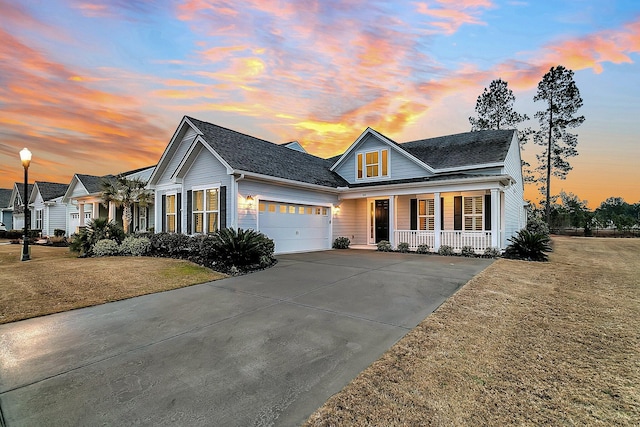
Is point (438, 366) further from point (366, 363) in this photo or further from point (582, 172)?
point (582, 172)

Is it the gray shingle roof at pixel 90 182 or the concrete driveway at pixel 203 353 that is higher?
the gray shingle roof at pixel 90 182

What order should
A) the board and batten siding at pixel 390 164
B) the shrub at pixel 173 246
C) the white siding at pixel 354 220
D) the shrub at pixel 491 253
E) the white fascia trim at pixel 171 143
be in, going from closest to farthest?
the shrub at pixel 173 246
the shrub at pixel 491 253
the white fascia trim at pixel 171 143
the board and batten siding at pixel 390 164
the white siding at pixel 354 220

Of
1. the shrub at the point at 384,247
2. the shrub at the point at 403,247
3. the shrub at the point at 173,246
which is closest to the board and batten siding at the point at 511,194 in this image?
the shrub at the point at 403,247

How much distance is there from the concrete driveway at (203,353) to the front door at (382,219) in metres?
9.59

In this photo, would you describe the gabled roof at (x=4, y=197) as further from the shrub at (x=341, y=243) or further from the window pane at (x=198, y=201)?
the shrub at (x=341, y=243)

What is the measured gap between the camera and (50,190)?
90.0 feet

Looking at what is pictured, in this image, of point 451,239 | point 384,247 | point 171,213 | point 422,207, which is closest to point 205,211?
point 171,213

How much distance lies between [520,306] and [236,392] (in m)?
5.31

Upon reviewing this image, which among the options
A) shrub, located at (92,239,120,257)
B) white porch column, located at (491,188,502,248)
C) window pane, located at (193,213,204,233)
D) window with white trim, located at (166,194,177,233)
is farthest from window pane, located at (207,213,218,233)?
white porch column, located at (491,188,502,248)

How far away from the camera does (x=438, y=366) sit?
3.17 m

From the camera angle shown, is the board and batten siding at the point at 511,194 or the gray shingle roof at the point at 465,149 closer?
the board and batten siding at the point at 511,194

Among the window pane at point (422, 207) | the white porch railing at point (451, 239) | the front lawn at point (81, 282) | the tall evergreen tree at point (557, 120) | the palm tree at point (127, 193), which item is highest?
the tall evergreen tree at point (557, 120)

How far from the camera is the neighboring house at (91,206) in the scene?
18.1 meters

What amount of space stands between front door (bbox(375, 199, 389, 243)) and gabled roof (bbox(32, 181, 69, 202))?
97.0ft
